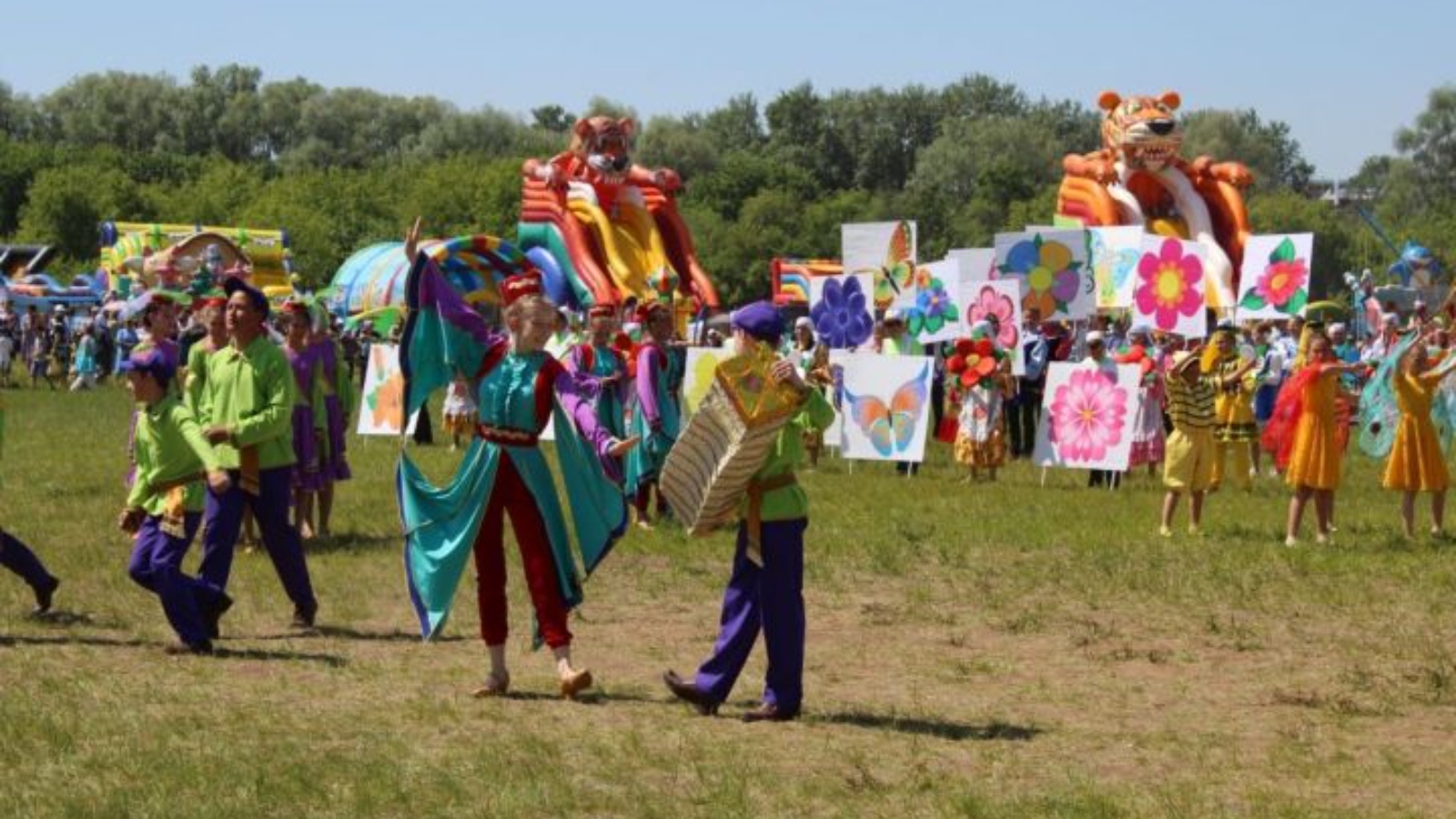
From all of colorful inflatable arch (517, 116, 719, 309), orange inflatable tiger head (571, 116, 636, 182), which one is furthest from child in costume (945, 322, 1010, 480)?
orange inflatable tiger head (571, 116, 636, 182)

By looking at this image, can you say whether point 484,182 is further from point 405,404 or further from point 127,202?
point 405,404

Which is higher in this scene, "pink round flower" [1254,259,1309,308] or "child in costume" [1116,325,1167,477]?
"pink round flower" [1254,259,1309,308]

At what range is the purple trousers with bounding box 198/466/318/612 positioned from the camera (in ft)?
36.6

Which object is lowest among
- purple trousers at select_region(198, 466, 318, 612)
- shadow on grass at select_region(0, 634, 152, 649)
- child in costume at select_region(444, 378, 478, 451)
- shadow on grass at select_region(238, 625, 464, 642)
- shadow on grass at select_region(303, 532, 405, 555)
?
shadow on grass at select_region(303, 532, 405, 555)

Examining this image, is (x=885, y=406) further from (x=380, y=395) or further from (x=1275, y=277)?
(x=380, y=395)

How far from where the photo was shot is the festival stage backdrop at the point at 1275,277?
24.5m

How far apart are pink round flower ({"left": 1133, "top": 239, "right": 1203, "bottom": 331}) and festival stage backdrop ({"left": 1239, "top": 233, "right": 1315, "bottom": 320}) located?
82.6 inches

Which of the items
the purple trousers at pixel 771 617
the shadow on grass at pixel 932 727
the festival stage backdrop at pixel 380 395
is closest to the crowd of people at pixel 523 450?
the purple trousers at pixel 771 617

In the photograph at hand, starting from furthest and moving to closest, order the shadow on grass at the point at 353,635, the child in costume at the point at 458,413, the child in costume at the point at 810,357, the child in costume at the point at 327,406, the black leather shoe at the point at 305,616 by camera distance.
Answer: the child in costume at the point at 458,413 < the child in costume at the point at 810,357 < the child in costume at the point at 327,406 < the black leather shoe at the point at 305,616 < the shadow on grass at the point at 353,635

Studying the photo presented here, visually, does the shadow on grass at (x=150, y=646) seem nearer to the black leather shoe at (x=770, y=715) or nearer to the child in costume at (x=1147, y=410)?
the black leather shoe at (x=770, y=715)

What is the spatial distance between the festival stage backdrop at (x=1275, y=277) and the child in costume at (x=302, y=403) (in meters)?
12.7

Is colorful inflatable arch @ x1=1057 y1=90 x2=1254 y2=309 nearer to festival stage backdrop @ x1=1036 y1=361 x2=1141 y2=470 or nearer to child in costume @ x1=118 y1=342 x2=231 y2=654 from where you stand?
festival stage backdrop @ x1=1036 y1=361 x2=1141 y2=470

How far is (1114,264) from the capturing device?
2525 centimetres

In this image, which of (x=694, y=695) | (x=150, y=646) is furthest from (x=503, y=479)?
(x=150, y=646)
